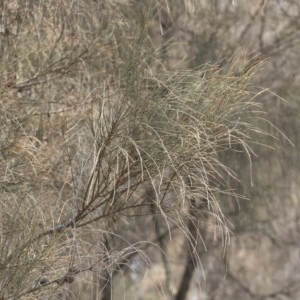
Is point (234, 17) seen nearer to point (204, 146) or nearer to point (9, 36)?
point (9, 36)

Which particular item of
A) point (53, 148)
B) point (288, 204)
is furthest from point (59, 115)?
point (288, 204)

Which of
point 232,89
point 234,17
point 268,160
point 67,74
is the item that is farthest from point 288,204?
point 232,89

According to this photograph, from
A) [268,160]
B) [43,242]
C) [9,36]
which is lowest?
[268,160]

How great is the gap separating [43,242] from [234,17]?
1.80 meters

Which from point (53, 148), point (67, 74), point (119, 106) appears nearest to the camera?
point (119, 106)

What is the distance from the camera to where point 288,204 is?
10.3 ft

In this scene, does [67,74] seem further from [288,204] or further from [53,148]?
[288,204]

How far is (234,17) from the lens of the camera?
2953mm

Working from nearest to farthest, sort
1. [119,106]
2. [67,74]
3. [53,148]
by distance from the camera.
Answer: [119,106] → [53,148] → [67,74]

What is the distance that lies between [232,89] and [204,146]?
0.37 ft

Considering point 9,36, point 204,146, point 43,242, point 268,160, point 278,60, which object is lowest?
point 268,160

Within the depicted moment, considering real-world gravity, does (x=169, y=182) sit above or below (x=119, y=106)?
below

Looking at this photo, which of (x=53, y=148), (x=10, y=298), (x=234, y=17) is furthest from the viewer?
(x=234, y=17)

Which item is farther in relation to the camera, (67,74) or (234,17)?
(234,17)
